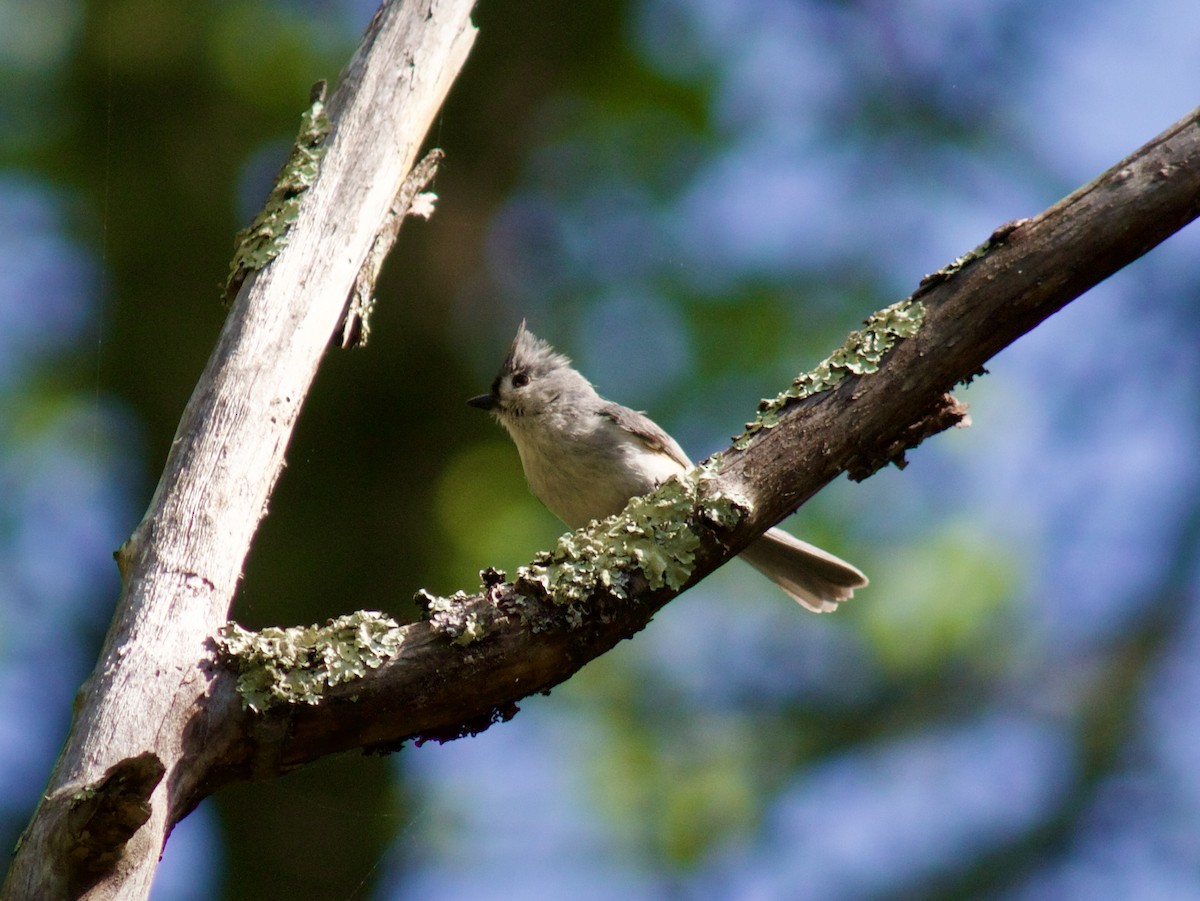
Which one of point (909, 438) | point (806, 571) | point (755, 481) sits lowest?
point (755, 481)

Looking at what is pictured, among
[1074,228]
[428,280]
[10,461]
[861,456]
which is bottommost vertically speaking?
[861,456]

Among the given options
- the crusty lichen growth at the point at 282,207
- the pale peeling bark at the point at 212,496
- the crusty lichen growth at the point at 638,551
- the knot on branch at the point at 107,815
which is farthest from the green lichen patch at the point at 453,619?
the crusty lichen growth at the point at 282,207

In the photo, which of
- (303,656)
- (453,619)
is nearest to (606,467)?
(453,619)

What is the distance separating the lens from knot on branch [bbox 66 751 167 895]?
1722 millimetres

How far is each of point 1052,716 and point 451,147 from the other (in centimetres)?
466

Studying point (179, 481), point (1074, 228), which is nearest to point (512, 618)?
point (179, 481)

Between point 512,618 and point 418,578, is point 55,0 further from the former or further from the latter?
point 512,618

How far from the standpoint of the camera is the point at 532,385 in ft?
14.9

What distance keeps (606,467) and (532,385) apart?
681 mm

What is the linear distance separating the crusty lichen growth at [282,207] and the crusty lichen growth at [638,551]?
1054 mm

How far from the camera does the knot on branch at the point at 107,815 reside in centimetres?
172

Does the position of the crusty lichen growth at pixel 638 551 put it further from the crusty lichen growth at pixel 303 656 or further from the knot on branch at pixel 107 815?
the knot on branch at pixel 107 815

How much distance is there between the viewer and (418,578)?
508 centimetres

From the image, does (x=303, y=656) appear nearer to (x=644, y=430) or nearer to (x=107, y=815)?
(x=107, y=815)
